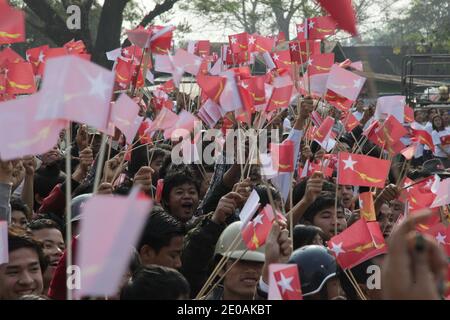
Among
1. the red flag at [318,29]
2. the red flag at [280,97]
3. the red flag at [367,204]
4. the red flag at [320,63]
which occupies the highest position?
the red flag at [318,29]

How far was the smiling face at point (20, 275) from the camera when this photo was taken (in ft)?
11.7

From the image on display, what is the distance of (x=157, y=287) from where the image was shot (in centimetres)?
328

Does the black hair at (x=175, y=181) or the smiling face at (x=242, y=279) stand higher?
the black hair at (x=175, y=181)

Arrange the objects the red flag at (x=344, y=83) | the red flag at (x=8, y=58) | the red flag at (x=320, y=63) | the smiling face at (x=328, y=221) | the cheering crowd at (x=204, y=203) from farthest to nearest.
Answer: the red flag at (x=8, y=58) → the red flag at (x=320, y=63) → the red flag at (x=344, y=83) → the smiling face at (x=328, y=221) → the cheering crowd at (x=204, y=203)

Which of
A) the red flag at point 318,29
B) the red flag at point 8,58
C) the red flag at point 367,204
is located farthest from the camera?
the red flag at point 318,29

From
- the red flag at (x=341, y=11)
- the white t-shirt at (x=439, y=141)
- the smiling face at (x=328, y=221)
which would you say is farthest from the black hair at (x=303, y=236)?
the white t-shirt at (x=439, y=141)

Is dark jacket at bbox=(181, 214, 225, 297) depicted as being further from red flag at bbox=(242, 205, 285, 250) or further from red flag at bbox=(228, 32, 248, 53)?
red flag at bbox=(228, 32, 248, 53)

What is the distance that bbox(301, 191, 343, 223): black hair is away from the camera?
519 centimetres

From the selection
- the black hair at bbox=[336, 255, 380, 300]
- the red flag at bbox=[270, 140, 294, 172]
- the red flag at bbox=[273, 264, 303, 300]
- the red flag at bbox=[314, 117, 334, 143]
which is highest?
the red flag at bbox=[270, 140, 294, 172]

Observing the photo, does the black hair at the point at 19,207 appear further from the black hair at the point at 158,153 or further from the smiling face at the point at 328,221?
the black hair at the point at 158,153

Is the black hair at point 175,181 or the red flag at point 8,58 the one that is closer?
the black hair at point 175,181

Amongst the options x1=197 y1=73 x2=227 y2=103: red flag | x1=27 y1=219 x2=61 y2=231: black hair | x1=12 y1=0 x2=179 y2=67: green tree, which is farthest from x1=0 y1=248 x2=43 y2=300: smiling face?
x1=12 y1=0 x2=179 y2=67: green tree

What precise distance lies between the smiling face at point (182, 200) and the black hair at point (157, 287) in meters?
2.08

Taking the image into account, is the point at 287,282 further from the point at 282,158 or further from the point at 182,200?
the point at 182,200
